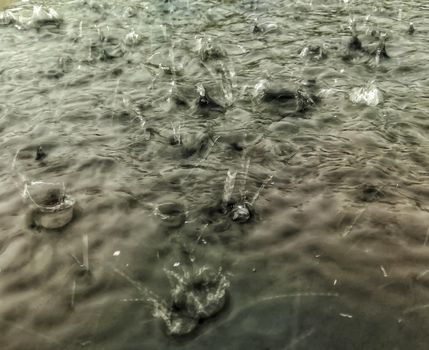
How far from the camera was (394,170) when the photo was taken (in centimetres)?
524

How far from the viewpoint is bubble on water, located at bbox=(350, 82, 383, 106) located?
679 cm

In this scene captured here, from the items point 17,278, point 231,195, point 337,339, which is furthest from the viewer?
point 231,195

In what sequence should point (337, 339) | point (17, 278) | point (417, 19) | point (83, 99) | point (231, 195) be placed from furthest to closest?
point (417, 19), point (83, 99), point (231, 195), point (17, 278), point (337, 339)

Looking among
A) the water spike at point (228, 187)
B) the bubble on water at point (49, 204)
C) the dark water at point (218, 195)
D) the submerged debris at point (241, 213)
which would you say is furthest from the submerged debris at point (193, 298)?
the bubble on water at point (49, 204)

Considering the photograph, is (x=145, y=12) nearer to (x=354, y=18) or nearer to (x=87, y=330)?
(x=354, y=18)

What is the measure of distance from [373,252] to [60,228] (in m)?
3.36

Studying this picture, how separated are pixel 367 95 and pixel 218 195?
350cm

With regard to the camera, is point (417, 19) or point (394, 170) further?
point (417, 19)

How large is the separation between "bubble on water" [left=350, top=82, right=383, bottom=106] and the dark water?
3 centimetres

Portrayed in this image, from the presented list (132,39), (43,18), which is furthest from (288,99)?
(43,18)

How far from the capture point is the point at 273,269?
13.3 ft

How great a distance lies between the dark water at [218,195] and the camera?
3656 mm

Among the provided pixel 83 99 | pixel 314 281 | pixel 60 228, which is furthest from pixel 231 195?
pixel 83 99

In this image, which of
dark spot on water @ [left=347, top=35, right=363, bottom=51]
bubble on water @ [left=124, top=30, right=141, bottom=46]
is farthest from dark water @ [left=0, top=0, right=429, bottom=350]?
bubble on water @ [left=124, top=30, right=141, bottom=46]
